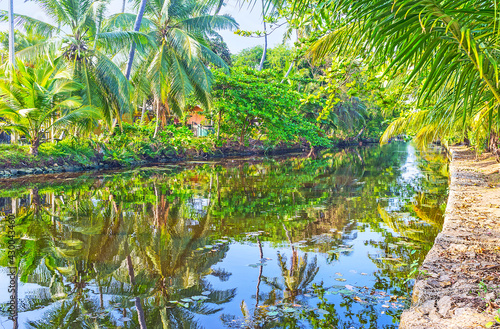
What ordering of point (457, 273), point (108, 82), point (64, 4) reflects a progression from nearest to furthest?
point (457, 273) → point (64, 4) → point (108, 82)

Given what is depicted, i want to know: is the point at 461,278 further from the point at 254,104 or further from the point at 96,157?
the point at 254,104

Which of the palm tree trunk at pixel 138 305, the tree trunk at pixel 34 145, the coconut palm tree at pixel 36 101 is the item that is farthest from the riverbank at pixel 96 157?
the palm tree trunk at pixel 138 305

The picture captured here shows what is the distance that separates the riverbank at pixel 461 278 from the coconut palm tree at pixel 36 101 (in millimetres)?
11088

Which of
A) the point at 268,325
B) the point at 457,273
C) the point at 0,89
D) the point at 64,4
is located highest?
the point at 64,4

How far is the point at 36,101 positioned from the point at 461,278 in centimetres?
1226

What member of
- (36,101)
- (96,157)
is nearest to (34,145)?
(36,101)

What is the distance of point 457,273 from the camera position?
2.81 m

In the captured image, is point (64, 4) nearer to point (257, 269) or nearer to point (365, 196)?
point (365, 196)

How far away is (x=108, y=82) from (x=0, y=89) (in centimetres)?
349

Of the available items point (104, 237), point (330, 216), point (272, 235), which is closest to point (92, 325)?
point (104, 237)

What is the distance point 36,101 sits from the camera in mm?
11734

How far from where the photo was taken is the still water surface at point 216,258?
2.84 m

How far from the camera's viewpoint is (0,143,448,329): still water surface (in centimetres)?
284

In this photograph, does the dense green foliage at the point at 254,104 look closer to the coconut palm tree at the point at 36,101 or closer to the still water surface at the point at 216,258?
the coconut palm tree at the point at 36,101
